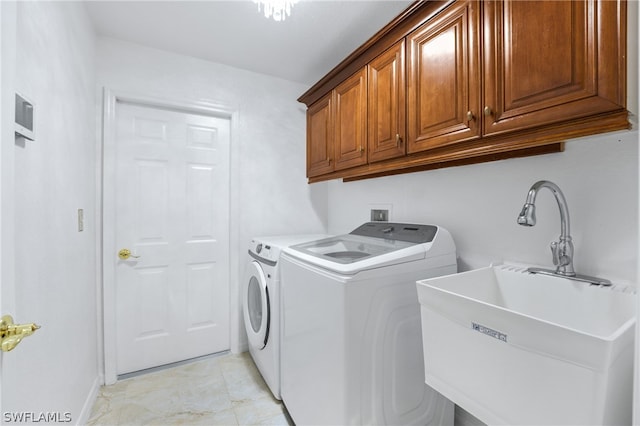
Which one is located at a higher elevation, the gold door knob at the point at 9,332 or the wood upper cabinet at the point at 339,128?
the wood upper cabinet at the point at 339,128

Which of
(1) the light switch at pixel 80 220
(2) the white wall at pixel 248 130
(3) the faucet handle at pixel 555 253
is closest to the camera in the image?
(3) the faucet handle at pixel 555 253

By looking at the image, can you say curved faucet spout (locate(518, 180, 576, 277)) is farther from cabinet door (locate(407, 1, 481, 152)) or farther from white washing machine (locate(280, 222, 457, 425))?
white washing machine (locate(280, 222, 457, 425))

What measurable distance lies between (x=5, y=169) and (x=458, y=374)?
1377 millimetres

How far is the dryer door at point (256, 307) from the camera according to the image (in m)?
1.77

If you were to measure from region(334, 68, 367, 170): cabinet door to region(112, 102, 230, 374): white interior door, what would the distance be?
1028mm

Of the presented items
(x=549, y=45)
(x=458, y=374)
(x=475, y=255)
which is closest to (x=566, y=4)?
(x=549, y=45)

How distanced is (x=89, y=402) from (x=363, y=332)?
1.81 m

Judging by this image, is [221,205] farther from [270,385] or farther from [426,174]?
[426,174]

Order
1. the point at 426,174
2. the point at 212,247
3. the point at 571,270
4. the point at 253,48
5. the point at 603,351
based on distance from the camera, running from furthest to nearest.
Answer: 1. the point at 212,247
2. the point at 253,48
3. the point at 426,174
4. the point at 571,270
5. the point at 603,351

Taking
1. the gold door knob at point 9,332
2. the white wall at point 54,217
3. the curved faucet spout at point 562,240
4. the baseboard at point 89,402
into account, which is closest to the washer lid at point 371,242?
the curved faucet spout at point 562,240

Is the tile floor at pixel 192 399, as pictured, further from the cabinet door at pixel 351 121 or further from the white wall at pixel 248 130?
the cabinet door at pixel 351 121

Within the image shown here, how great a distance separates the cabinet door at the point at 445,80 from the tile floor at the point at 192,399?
71.0 inches

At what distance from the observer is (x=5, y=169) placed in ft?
2.02

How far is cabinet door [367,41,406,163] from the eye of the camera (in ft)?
4.66
